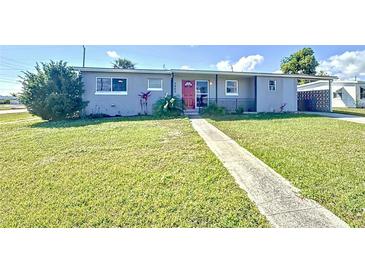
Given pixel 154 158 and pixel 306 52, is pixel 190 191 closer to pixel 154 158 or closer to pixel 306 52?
pixel 154 158

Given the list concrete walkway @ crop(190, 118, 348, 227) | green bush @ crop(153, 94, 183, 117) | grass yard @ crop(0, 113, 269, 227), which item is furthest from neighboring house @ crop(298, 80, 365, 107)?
grass yard @ crop(0, 113, 269, 227)

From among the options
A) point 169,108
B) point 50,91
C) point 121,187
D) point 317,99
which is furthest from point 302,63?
point 121,187

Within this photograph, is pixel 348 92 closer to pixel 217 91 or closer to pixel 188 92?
pixel 217 91

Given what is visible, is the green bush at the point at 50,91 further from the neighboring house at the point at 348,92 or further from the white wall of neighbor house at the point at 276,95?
the neighboring house at the point at 348,92

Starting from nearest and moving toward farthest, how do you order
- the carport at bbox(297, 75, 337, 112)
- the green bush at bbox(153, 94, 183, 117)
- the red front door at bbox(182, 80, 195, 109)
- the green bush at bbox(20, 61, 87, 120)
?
the green bush at bbox(20, 61, 87, 120)
the green bush at bbox(153, 94, 183, 117)
the red front door at bbox(182, 80, 195, 109)
the carport at bbox(297, 75, 337, 112)

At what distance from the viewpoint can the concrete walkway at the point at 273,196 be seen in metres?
3.44

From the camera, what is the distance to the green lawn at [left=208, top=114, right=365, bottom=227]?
155 inches

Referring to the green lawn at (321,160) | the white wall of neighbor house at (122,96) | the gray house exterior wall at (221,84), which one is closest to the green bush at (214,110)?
the gray house exterior wall at (221,84)

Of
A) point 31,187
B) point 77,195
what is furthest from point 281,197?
point 31,187

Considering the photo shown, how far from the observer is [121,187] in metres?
4.54

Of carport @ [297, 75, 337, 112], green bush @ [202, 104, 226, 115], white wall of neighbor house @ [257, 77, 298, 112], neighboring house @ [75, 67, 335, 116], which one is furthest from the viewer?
carport @ [297, 75, 337, 112]

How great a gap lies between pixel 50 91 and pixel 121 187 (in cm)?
1175

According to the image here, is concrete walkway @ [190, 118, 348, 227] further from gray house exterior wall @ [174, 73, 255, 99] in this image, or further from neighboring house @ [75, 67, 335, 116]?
gray house exterior wall @ [174, 73, 255, 99]

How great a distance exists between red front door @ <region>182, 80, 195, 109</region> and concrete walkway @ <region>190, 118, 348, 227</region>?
11.2 metres
